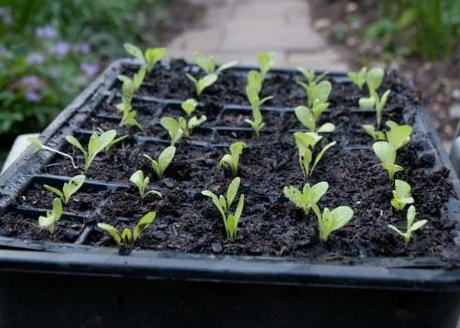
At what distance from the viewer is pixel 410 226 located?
3.11 ft

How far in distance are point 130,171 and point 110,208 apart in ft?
0.49

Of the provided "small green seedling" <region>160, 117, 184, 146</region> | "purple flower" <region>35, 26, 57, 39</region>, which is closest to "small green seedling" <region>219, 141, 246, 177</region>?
"small green seedling" <region>160, 117, 184, 146</region>

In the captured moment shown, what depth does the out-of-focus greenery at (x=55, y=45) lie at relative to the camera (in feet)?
9.25

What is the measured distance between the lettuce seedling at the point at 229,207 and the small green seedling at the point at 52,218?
216 mm

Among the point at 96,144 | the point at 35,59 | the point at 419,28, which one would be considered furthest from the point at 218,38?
the point at 96,144

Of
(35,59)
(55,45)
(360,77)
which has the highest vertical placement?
(55,45)

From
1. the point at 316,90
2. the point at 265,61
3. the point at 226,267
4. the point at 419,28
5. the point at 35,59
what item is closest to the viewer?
the point at 226,267

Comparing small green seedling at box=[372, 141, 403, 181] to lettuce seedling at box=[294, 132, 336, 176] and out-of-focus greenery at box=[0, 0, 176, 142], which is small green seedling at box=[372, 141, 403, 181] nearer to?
lettuce seedling at box=[294, 132, 336, 176]

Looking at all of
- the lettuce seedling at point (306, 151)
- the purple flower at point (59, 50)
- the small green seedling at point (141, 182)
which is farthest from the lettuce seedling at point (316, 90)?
the purple flower at point (59, 50)

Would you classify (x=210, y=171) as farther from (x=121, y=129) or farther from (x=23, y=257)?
(x=23, y=257)

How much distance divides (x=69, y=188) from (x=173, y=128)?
0.27 m

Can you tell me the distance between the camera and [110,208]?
41.2 inches

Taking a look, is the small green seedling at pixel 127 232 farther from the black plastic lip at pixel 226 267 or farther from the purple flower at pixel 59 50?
the purple flower at pixel 59 50

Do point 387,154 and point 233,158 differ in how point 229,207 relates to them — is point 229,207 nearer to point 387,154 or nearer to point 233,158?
point 233,158
